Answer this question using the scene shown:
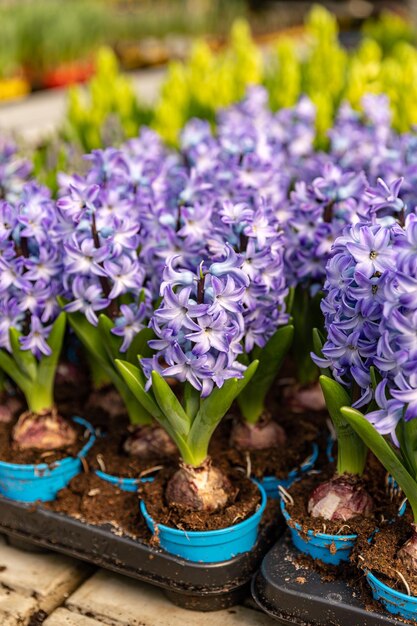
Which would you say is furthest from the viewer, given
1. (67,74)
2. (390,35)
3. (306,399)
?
(67,74)

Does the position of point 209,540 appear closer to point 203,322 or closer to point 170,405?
point 170,405

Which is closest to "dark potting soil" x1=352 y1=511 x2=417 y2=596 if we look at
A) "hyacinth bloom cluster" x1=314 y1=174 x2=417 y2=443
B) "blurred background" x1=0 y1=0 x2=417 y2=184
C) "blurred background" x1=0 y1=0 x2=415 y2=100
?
"hyacinth bloom cluster" x1=314 y1=174 x2=417 y2=443

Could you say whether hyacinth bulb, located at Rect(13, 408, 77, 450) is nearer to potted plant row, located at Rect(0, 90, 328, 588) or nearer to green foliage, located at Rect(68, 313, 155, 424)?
potted plant row, located at Rect(0, 90, 328, 588)

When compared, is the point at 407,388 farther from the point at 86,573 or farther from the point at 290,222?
the point at 86,573

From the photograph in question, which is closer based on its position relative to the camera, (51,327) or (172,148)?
(51,327)

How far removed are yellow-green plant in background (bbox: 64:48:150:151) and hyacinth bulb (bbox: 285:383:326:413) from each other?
5.47 feet

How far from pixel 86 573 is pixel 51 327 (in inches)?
26.0

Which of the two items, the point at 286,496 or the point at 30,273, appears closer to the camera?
the point at 286,496

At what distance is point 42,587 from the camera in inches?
84.2

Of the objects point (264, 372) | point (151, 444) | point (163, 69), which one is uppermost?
point (264, 372)

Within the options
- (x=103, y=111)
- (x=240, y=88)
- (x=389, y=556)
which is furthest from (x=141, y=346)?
(x=240, y=88)

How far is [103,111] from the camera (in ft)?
13.3

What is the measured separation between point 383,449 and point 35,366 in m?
0.97

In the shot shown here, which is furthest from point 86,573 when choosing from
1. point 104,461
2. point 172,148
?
point 172,148
